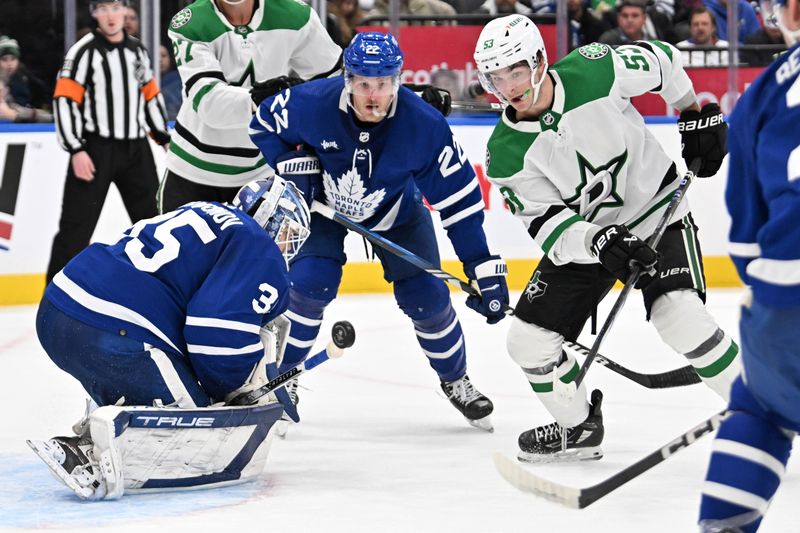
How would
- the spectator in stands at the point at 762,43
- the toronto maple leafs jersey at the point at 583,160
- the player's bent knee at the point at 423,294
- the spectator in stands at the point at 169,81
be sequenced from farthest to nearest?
the spectator in stands at the point at 762,43 → the spectator in stands at the point at 169,81 → the player's bent knee at the point at 423,294 → the toronto maple leafs jersey at the point at 583,160

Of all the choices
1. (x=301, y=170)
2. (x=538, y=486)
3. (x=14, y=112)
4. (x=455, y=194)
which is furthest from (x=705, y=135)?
(x=14, y=112)

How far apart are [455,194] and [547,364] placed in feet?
1.60

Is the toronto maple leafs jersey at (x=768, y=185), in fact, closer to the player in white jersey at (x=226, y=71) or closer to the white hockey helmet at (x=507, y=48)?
the white hockey helmet at (x=507, y=48)

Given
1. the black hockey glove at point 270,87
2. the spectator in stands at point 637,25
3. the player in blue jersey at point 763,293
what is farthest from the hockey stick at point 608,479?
the spectator in stands at point 637,25

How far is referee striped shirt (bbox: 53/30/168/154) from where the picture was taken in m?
5.66

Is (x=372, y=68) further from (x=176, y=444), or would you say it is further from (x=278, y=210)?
(x=176, y=444)

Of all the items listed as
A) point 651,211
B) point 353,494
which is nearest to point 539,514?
point 353,494

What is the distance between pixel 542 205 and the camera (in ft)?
9.96

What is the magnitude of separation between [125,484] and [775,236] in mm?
1494

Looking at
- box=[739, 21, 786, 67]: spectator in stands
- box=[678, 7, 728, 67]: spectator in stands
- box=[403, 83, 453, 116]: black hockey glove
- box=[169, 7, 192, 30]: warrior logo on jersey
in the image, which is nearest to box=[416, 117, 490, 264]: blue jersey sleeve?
box=[403, 83, 453, 116]: black hockey glove

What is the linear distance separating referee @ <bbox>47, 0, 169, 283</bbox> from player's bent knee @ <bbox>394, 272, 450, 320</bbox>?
7.77ft

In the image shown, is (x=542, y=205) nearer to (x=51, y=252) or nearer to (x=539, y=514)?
(x=539, y=514)

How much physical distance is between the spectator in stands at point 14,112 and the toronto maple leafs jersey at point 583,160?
10.6 feet

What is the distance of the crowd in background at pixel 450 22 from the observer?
5879 millimetres
